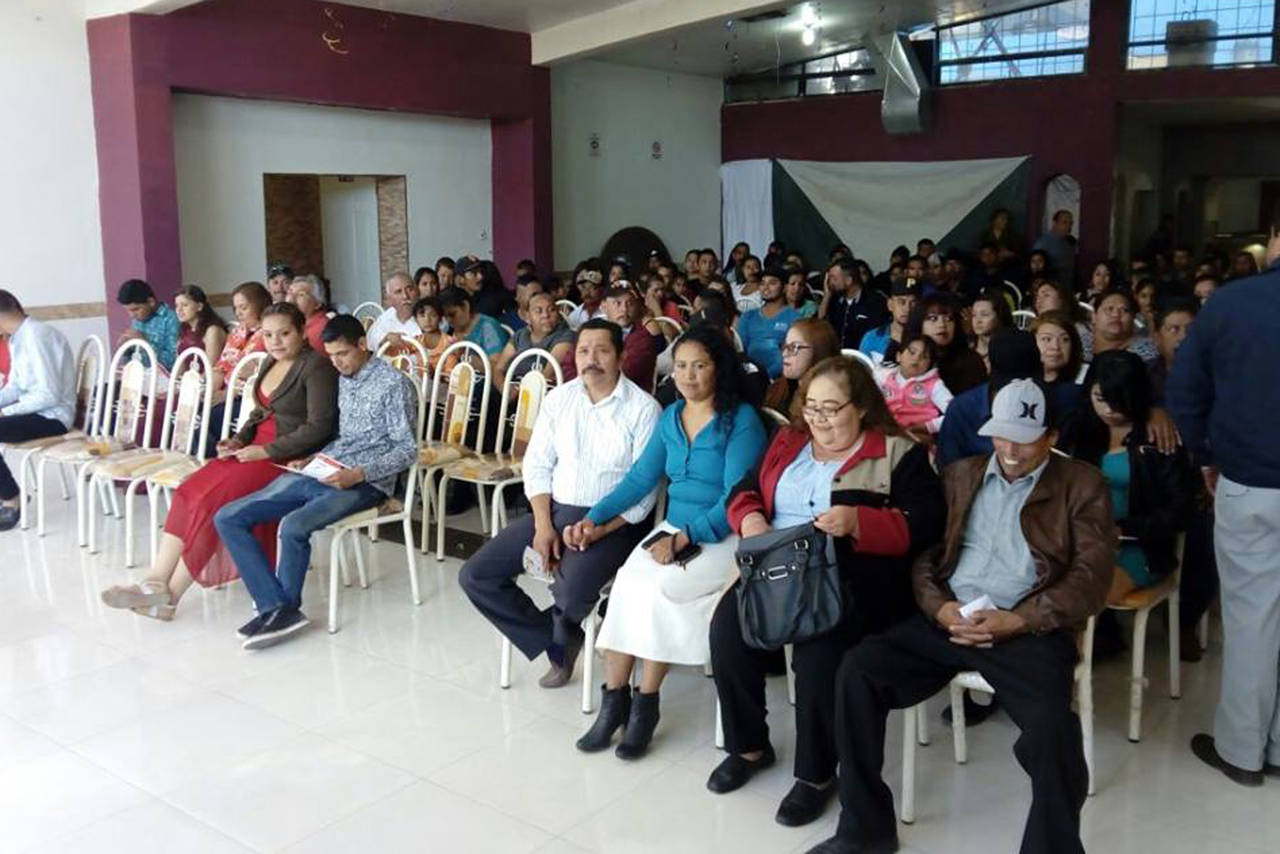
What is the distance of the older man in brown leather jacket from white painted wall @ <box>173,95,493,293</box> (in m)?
5.88

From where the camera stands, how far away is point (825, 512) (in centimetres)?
251

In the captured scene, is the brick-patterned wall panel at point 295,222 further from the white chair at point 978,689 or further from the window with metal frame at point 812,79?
the white chair at point 978,689

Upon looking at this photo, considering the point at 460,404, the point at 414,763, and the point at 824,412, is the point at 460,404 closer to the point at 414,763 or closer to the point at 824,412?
the point at 414,763

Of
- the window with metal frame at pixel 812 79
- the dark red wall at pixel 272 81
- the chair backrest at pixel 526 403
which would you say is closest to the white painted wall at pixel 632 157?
the window with metal frame at pixel 812 79

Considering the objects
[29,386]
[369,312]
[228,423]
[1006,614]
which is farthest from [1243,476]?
[369,312]

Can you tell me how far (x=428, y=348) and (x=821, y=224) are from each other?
6.36 m

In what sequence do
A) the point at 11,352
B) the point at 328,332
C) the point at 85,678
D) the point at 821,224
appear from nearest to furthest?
1. the point at 85,678
2. the point at 328,332
3. the point at 11,352
4. the point at 821,224

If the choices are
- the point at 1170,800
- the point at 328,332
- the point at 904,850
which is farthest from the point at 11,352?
the point at 1170,800

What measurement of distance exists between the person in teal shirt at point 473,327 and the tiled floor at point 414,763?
1.89 meters

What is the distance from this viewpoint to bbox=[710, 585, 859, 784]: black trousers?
2.45 meters

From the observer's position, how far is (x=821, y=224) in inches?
432

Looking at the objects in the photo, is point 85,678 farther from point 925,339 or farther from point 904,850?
point 925,339

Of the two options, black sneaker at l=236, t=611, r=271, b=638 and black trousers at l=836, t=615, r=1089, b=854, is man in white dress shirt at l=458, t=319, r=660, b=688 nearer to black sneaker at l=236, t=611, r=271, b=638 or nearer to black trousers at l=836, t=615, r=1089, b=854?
black sneaker at l=236, t=611, r=271, b=638

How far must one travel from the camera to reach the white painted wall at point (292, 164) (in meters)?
7.11
